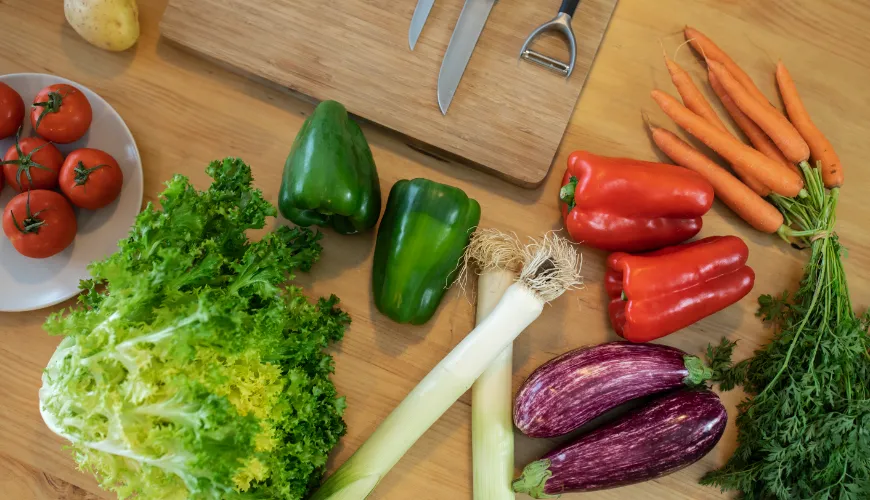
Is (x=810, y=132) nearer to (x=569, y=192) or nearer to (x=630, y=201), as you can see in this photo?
(x=630, y=201)

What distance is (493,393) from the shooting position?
53.2 inches

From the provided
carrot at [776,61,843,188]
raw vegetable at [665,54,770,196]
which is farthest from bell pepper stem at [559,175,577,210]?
carrot at [776,61,843,188]

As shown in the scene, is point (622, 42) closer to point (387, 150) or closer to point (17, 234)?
point (387, 150)

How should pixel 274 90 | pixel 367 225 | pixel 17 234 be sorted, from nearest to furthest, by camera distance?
1. pixel 17 234
2. pixel 367 225
3. pixel 274 90

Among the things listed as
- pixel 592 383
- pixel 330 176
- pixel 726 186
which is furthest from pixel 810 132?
pixel 330 176

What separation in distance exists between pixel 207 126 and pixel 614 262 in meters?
1.01

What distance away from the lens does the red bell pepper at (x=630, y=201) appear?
1.32 meters

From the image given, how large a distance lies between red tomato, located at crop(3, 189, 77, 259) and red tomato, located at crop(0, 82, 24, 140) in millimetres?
167

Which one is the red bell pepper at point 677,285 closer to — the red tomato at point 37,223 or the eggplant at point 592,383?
the eggplant at point 592,383

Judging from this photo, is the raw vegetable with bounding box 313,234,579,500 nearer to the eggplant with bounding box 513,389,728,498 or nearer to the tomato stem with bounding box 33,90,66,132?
the eggplant with bounding box 513,389,728,498

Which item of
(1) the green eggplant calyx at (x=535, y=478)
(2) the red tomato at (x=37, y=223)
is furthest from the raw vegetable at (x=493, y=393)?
(2) the red tomato at (x=37, y=223)

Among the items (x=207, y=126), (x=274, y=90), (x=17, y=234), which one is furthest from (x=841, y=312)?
(x=17, y=234)

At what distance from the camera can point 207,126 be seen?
56.9 inches

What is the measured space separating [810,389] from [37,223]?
163 centimetres
